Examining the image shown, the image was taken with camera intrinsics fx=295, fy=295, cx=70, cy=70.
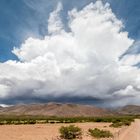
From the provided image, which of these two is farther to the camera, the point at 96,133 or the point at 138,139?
the point at 96,133

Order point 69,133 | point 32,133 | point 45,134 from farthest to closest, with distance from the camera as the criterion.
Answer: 1. point 32,133
2. point 45,134
3. point 69,133

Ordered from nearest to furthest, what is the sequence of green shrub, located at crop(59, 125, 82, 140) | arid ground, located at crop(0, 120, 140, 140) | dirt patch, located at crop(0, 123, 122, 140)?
1. green shrub, located at crop(59, 125, 82, 140)
2. arid ground, located at crop(0, 120, 140, 140)
3. dirt patch, located at crop(0, 123, 122, 140)

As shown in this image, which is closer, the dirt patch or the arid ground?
the arid ground

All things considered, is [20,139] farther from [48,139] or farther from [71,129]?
[71,129]

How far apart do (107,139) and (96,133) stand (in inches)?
213

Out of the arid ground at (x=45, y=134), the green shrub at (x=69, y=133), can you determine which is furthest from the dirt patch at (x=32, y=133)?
the green shrub at (x=69, y=133)

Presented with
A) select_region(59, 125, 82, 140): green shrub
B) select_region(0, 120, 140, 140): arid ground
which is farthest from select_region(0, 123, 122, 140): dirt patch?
select_region(59, 125, 82, 140): green shrub

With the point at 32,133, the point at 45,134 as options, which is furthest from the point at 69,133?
the point at 32,133

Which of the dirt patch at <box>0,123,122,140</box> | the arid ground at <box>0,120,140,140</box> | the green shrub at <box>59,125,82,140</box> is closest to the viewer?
the green shrub at <box>59,125,82,140</box>

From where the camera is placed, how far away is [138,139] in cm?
3450

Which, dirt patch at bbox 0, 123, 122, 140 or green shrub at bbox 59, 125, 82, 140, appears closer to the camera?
green shrub at bbox 59, 125, 82, 140

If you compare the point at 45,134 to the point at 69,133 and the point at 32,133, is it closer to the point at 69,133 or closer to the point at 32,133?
the point at 32,133

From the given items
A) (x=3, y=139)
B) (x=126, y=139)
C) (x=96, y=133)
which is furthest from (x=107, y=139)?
(x=3, y=139)

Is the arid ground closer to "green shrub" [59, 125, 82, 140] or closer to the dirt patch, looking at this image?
the dirt patch
